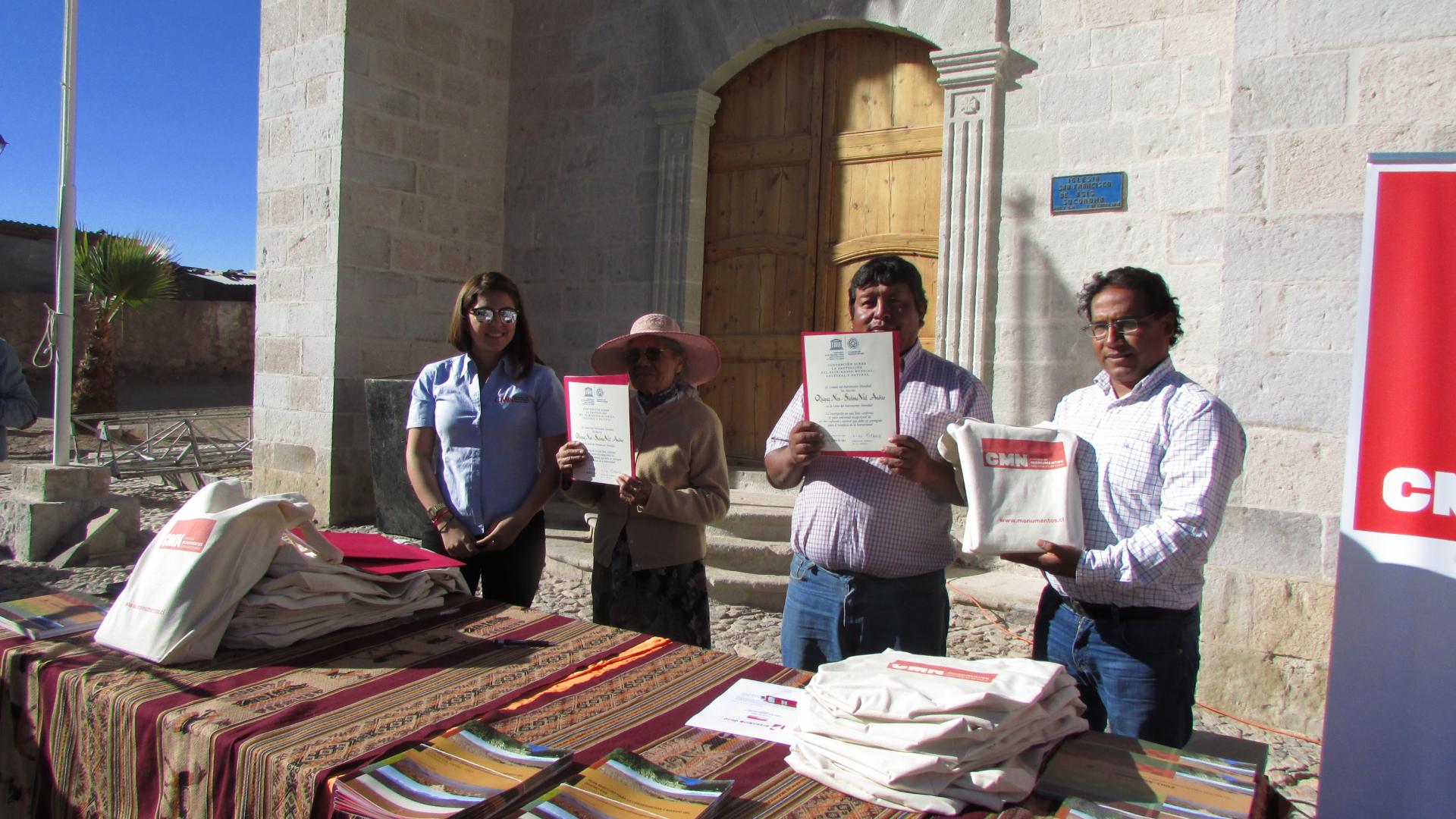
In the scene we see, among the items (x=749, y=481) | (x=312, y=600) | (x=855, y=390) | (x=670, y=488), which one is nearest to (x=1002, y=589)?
(x=749, y=481)

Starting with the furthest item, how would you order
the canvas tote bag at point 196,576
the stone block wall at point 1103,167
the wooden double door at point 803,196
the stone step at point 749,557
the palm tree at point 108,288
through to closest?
the palm tree at point 108,288, the wooden double door at point 803,196, the stone step at point 749,557, the stone block wall at point 1103,167, the canvas tote bag at point 196,576

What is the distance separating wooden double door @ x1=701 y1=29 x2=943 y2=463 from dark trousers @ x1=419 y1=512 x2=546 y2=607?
3.45 meters

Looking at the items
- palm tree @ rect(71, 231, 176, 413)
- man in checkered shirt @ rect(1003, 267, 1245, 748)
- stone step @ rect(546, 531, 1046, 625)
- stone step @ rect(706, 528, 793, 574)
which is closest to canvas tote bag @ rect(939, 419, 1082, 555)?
man in checkered shirt @ rect(1003, 267, 1245, 748)

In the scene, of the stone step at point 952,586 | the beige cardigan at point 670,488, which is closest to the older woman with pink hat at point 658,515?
the beige cardigan at point 670,488

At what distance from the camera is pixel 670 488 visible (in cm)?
274

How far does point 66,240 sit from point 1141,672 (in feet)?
22.8

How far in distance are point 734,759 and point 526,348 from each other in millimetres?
1885

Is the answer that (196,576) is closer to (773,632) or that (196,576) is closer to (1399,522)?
(1399,522)

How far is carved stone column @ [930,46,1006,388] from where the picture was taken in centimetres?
531

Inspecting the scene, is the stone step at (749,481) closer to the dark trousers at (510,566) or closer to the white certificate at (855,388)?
the dark trousers at (510,566)

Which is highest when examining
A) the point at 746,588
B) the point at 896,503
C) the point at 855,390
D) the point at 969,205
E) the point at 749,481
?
the point at 969,205

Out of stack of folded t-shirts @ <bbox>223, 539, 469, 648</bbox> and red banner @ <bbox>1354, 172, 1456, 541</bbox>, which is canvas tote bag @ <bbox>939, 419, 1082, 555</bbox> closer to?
red banner @ <bbox>1354, 172, 1456, 541</bbox>

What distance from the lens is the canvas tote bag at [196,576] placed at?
1.82 metres

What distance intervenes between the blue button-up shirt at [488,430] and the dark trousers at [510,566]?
0.10 meters
